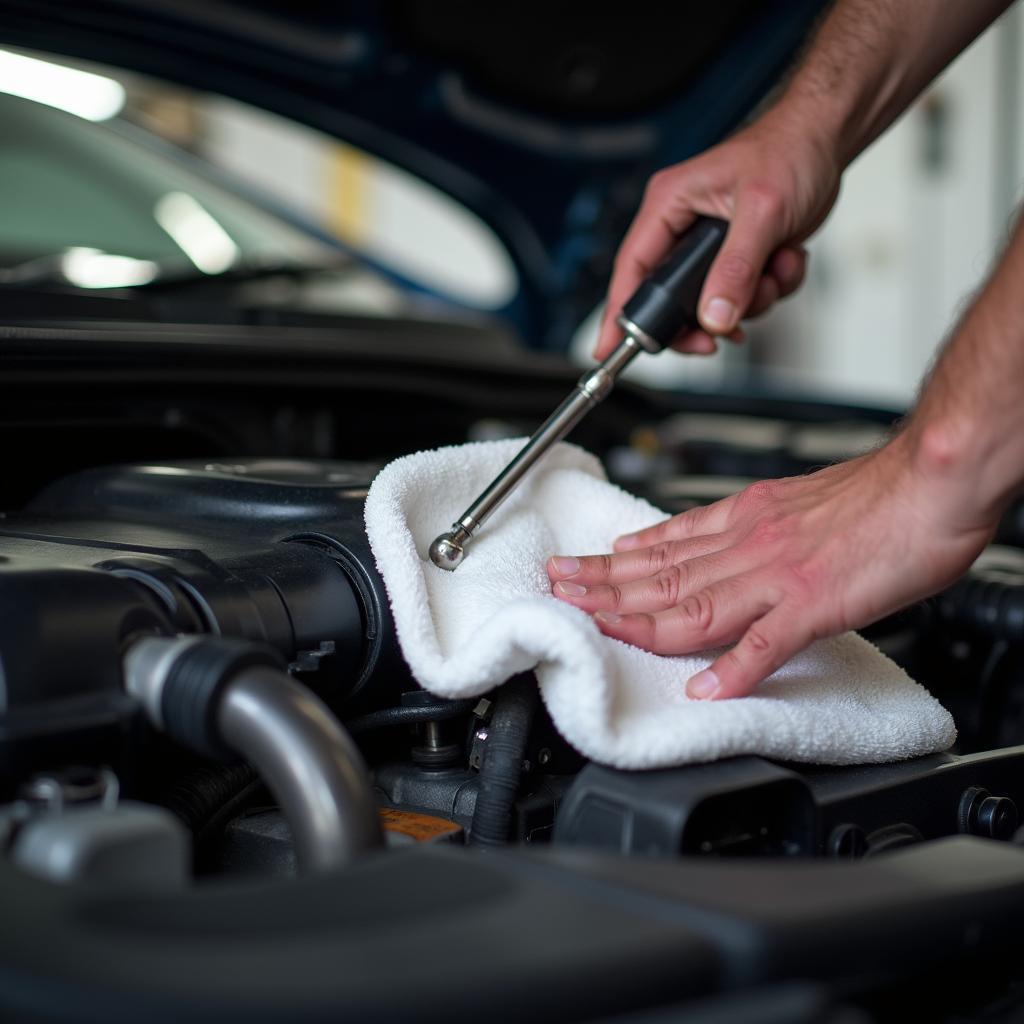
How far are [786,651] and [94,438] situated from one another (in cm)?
60

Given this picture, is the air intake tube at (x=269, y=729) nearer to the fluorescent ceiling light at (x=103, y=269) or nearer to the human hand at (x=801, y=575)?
the human hand at (x=801, y=575)

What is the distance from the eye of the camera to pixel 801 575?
2.16 ft

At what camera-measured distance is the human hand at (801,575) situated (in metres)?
0.64

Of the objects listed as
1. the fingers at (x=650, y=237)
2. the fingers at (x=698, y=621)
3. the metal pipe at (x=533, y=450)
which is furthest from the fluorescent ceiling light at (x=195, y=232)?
the fingers at (x=698, y=621)

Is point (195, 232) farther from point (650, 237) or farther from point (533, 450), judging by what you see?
point (533, 450)

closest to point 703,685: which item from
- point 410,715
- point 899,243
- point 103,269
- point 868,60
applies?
point 410,715

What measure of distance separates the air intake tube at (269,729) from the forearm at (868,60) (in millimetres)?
751

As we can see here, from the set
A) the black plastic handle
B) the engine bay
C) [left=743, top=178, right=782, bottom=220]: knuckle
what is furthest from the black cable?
[left=743, top=178, right=782, bottom=220]: knuckle

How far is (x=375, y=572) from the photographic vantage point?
0.66 meters

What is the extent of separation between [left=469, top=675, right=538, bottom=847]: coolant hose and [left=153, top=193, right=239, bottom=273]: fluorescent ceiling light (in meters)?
0.87

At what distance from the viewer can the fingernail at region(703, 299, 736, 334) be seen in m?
0.95

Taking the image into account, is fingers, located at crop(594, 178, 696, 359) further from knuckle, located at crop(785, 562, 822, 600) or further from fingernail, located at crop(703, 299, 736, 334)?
knuckle, located at crop(785, 562, 822, 600)

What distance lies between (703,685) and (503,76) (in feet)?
3.28

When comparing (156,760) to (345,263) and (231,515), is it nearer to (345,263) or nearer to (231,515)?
(231,515)
